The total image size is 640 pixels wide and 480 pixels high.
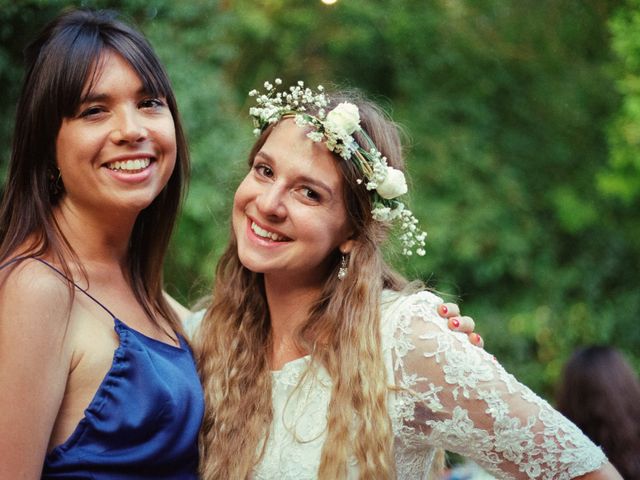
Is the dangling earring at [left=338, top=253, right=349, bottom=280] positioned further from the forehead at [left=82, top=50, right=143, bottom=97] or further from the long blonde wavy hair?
the forehead at [left=82, top=50, right=143, bottom=97]

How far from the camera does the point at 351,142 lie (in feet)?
9.57

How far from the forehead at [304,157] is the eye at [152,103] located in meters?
0.38

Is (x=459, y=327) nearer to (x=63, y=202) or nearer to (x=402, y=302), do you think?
(x=402, y=302)

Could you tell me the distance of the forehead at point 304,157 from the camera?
9.53ft

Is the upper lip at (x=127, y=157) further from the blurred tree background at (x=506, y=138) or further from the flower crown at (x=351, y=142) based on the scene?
the blurred tree background at (x=506, y=138)

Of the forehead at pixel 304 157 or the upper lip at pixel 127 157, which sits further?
the forehead at pixel 304 157

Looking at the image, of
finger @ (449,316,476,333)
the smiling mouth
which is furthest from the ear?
finger @ (449,316,476,333)

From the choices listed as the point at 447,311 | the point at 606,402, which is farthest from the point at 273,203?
the point at 606,402

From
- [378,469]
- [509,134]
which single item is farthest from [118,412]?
[509,134]

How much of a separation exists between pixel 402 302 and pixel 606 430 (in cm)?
206

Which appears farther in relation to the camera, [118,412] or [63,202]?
[63,202]

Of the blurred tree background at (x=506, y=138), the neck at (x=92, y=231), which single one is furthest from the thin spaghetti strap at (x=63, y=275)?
the blurred tree background at (x=506, y=138)

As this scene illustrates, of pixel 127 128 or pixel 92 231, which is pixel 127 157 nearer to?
pixel 127 128

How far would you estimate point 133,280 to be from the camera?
9.98 feet
